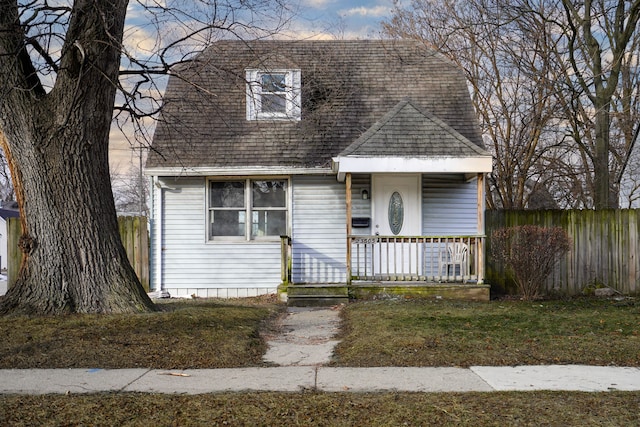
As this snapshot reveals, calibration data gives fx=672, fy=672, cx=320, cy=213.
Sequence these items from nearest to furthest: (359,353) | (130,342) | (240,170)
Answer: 1. (359,353)
2. (130,342)
3. (240,170)

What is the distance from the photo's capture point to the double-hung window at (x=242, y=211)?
16.2 metres

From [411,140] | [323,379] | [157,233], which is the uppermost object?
[411,140]

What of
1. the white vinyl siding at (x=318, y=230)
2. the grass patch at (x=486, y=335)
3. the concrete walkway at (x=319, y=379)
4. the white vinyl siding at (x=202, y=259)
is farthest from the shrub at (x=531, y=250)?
the concrete walkway at (x=319, y=379)

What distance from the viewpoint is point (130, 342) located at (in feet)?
27.2

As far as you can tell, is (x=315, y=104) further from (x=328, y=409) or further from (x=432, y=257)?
(x=328, y=409)

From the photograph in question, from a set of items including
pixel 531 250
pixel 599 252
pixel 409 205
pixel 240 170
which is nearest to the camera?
pixel 531 250

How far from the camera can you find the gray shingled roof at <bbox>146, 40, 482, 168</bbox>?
15859mm

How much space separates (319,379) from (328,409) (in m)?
1.34

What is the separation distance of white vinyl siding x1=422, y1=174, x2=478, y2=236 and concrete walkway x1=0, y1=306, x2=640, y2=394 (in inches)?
335

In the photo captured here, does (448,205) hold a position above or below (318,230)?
above

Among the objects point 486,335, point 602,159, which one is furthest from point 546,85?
point 486,335

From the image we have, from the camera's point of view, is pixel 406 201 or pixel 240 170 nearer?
pixel 240 170

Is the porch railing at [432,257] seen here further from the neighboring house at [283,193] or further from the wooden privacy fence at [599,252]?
the wooden privacy fence at [599,252]

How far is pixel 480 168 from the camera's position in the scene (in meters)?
13.6
